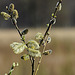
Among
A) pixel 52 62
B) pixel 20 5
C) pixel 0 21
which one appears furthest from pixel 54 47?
pixel 20 5

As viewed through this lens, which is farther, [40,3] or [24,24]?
[40,3]

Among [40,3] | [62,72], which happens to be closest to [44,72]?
[62,72]

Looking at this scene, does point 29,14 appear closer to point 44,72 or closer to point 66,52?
point 66,52

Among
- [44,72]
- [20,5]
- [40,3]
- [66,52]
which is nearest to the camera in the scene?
[44,72]

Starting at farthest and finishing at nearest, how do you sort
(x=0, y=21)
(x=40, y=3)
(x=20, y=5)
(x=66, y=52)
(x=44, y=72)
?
(x=40, y=3)
(x=20, y=5)
(x=0, y=21)
(x=66, y=52)
(x=44, y=72)

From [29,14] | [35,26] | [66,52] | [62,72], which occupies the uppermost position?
[29,14]

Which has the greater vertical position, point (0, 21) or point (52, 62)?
point (0, 21)
